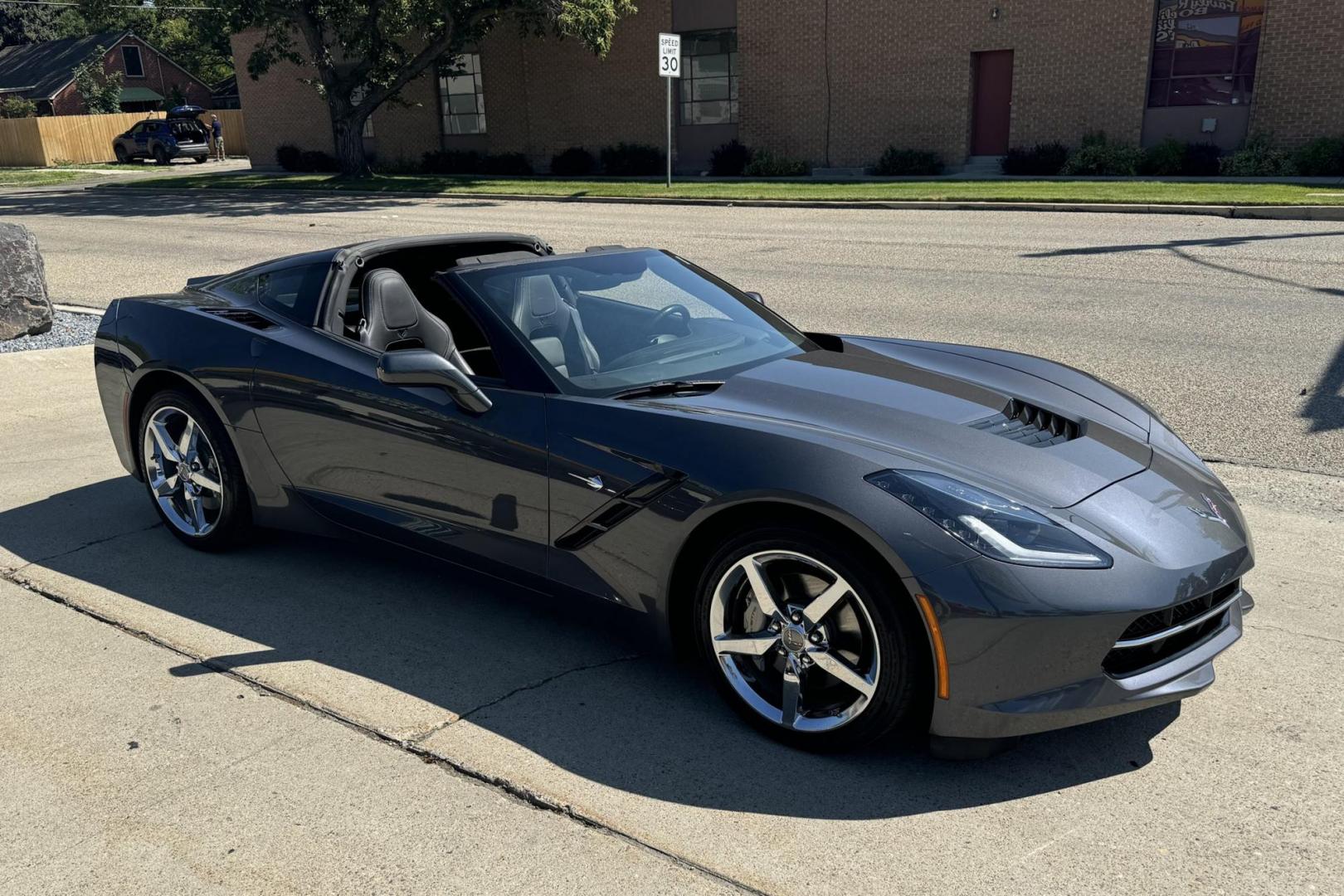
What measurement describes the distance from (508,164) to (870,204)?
16626 mm

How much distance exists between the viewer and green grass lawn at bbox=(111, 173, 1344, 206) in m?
19.1

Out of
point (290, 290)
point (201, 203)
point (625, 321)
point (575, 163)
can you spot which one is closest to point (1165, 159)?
point (575, 163)

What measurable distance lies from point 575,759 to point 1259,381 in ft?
20.4

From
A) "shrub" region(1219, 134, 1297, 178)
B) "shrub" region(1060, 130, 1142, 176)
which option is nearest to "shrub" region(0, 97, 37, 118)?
"shrub" region(1060, 130, 1142, 176)

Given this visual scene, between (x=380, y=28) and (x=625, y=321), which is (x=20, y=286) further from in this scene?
(x=380, y=28)

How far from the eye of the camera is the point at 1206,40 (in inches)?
979

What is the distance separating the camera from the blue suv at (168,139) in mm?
45250

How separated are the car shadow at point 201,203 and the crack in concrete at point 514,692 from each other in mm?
20740

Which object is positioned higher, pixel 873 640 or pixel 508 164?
pixel 508 164

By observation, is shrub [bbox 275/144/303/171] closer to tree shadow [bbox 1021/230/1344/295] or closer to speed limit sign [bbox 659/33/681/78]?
speed limit sign [bbox 659/33/681/78]

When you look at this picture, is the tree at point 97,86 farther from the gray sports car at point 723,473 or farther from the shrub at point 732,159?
the gray sports car at point 723,473

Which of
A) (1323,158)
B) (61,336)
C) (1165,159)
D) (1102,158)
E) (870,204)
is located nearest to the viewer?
(61,336)

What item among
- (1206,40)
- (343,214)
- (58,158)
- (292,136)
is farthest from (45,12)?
(1206,40)

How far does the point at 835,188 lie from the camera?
24859 mm
